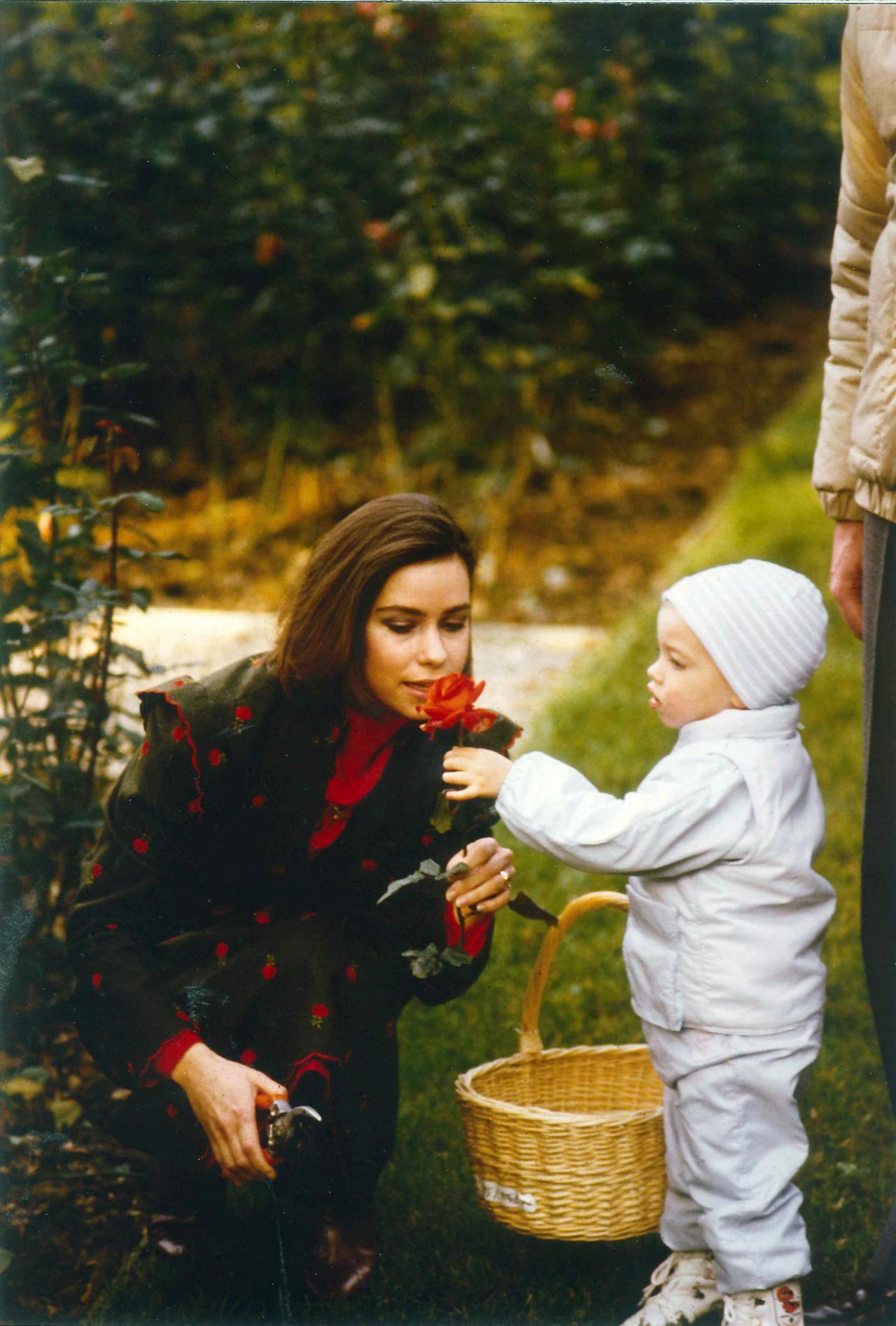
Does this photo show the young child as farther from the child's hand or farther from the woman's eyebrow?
the woman's eyebrow

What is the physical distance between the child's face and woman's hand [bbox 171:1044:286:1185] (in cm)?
76

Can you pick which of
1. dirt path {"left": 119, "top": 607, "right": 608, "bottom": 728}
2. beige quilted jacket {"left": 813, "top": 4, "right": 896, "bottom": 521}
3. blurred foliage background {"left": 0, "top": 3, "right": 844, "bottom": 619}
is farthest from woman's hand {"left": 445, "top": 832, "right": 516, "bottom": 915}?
dirt path {"left": 119, "top": 607, "right": 608, "bottom": 728}

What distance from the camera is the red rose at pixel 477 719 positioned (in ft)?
6.31

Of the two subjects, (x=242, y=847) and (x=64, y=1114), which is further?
(x=64, y=1114)

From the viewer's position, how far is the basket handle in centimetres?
215

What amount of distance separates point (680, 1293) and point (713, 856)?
645mm

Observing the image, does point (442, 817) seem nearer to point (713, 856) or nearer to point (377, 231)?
point (713, 856)

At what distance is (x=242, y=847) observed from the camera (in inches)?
85.2

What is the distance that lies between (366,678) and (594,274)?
11.3 feet

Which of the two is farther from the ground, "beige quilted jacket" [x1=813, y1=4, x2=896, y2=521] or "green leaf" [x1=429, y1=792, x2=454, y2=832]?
"beige quilted jacket" [x1=813, y1=4, x2=896, y2=521]

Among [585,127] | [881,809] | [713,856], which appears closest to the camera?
[713,856]

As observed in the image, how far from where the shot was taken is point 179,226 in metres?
3.99

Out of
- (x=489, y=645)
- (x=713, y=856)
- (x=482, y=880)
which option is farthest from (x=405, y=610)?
(x=489, y=645)

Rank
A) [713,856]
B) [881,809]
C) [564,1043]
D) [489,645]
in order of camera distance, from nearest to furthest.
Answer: [713,856] → [881,809] → [564,1043] → [489,645]
